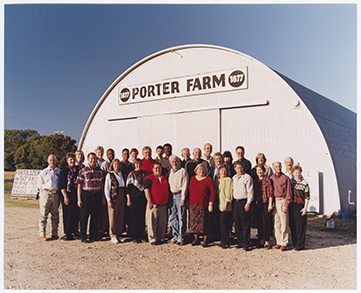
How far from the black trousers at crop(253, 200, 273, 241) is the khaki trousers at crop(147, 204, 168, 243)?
175 centimetres

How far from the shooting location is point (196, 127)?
39.3ft

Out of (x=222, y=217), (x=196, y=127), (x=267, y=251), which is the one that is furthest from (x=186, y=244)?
(x=196, y=127)

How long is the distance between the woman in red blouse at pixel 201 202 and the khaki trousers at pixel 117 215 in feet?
4.63

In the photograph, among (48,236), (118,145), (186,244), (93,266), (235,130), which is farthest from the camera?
(118,145)

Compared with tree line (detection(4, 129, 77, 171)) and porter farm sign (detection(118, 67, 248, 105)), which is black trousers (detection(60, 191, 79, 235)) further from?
tree line (detection(4, 129, 77, 171))

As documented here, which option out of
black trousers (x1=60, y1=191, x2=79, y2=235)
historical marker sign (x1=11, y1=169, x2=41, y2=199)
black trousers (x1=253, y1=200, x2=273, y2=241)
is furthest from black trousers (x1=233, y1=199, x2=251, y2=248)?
historical marker sign (x1=11, y1=169, x2=41, y2=199)

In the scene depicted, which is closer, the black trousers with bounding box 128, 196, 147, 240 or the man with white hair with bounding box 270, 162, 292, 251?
the man with white hair with bounding box 270, 162, 292, 251

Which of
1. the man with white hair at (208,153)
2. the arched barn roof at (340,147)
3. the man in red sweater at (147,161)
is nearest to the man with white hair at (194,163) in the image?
the man with white hair at (208,153)

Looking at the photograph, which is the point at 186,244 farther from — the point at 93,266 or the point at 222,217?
the point at 93,266

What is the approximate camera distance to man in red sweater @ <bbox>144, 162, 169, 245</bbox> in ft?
21.3

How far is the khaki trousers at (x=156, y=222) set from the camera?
651 centimetres

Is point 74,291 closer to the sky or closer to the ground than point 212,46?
closer to the ground

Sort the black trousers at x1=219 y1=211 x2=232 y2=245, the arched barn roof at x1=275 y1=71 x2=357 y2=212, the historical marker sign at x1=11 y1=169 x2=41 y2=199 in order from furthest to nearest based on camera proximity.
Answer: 1. the historical marker sign at x1=11 y1=169 x2=41 y2=199
2. the arched barn roof at x1=275 y1=71 x2=357 y2=212
3. the black trousers at x1=219 y1=211 x2=232 y2=245

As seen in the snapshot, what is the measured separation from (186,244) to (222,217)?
927 mm
